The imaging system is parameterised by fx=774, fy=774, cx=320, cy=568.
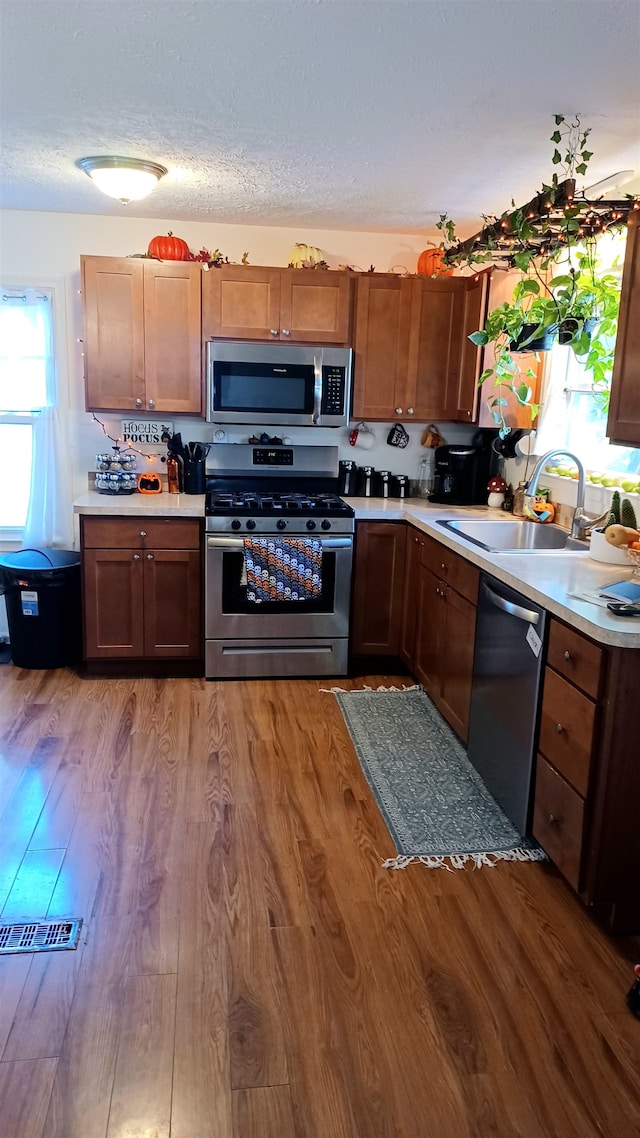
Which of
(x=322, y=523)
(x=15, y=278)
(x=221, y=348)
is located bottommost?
(x=322, y=523)

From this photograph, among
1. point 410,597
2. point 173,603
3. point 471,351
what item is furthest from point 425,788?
point 471,351

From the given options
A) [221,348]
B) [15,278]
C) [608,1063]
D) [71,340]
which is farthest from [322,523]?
[608,1063]

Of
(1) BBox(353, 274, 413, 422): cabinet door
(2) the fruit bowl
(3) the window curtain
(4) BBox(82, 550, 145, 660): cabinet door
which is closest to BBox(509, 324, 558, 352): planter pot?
(2) the fruit bowl

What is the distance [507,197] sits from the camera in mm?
3430

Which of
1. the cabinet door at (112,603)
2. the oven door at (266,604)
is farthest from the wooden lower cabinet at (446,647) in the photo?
the cabinet door at (112,603)

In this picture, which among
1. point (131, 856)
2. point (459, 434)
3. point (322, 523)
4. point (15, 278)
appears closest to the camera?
point (131, 856)

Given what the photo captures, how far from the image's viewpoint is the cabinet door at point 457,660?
3.17m

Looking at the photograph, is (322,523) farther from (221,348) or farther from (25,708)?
(25,708)

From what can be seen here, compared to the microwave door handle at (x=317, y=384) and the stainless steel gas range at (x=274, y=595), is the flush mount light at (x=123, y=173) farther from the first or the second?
the stainless steel gas range at (x=274, y=595)

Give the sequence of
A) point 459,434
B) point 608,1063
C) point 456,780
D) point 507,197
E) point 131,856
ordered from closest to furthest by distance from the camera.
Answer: point 608,1063
point 131,856
point 456,780
point 507,197
point 459,434

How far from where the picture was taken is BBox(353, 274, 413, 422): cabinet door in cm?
416

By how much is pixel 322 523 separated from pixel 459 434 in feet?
4.08

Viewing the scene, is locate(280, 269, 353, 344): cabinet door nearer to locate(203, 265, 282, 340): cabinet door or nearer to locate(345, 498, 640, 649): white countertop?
locate(203, 265, 282, 340): cabinet door

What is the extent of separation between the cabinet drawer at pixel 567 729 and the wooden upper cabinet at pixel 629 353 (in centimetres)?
86
